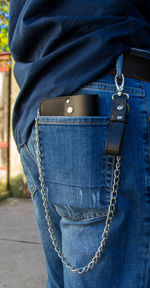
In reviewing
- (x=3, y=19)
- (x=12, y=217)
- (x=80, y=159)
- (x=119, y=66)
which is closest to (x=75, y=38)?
(x=119, y=66)

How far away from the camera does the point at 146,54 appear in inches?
28.3

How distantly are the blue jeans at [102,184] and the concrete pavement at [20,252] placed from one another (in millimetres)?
1514

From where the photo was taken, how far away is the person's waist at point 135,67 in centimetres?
69

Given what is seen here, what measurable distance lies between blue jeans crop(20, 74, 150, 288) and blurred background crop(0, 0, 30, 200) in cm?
380

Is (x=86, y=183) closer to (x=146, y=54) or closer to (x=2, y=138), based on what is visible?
(x=146, y=54)

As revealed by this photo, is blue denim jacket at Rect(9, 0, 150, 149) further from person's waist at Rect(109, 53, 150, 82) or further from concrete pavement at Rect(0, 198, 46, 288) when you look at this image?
concrete pavement at Rect(0, 198, 46, 288)

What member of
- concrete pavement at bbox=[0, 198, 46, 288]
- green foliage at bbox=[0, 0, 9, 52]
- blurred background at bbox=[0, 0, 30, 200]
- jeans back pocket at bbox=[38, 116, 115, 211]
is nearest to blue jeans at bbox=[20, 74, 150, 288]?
jeans back pocket at bbox=[38, 116, 115, 211]

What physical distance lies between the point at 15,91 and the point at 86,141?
395 centimetres

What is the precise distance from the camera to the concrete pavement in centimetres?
207

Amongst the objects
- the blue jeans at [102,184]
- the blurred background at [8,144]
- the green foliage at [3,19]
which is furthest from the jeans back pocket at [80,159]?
the green foliage at [3,19]

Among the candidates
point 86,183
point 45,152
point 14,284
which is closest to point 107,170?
point 86,183

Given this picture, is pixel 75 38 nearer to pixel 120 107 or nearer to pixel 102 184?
pixel 120 107

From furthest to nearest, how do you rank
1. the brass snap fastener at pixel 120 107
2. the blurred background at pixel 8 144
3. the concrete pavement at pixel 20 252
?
the blurred background at pixel 8 144 < the concrete pavement at pixel 20 252 < the brass snap fastener at pixel 120 107

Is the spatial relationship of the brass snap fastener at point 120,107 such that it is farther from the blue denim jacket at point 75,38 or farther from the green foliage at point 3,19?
the green foliage at point 3,19
